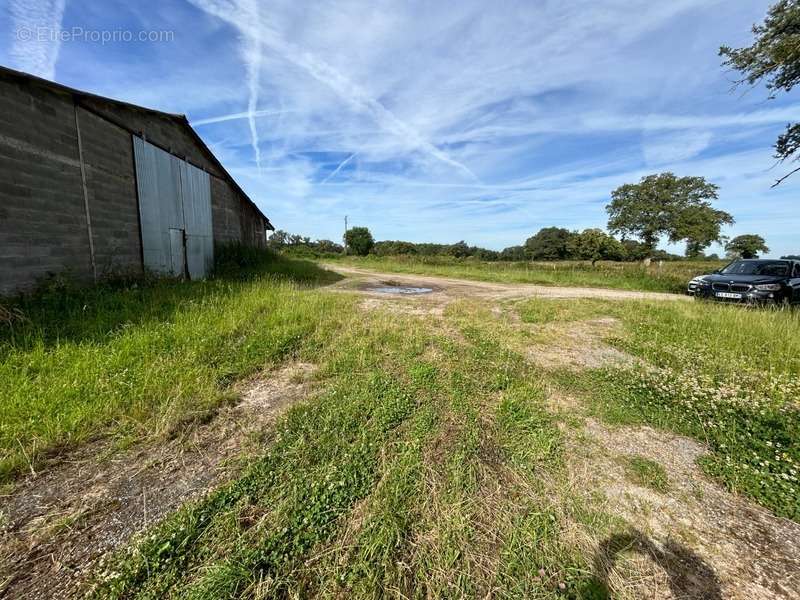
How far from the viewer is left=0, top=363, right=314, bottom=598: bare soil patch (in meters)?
1.53

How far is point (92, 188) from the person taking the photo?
6254 millimetres

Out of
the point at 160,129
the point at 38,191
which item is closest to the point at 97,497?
the point at 38,191

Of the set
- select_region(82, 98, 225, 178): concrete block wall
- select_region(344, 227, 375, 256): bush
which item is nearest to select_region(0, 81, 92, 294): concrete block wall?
select_region(82, 98, 225, 178): concrete block wall

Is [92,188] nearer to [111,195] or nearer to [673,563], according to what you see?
[111,195]

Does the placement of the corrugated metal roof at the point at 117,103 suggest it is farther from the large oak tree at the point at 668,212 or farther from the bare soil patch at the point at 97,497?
the large oak tree at the point at 668,212

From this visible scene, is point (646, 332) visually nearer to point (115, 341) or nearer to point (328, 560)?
point (328, 560)

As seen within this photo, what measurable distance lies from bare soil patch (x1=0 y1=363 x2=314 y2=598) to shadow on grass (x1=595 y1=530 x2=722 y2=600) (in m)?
2.35

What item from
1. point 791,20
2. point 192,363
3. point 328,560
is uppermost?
point 791,20

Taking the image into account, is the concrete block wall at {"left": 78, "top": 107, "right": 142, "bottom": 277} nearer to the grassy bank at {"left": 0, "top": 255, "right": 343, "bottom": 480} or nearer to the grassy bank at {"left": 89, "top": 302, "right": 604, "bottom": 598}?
the grassy bank at {"left": 0, "top": 255, "right": 343, "bottom": 480}

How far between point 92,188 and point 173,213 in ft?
8.24

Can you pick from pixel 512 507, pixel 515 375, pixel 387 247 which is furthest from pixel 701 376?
pixel 387 247

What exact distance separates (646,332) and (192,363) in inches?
289

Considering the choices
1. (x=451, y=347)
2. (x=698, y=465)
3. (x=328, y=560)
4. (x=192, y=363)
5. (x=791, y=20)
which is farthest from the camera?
(x=791, y=20)

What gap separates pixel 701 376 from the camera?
12.3 ft
